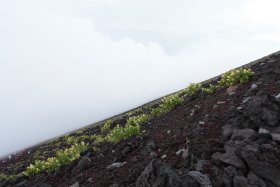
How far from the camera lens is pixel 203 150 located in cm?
880

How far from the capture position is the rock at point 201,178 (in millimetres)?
7539

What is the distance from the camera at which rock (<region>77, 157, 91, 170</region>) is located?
1195 cm

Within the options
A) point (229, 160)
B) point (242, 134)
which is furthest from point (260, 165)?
point (242, 134)

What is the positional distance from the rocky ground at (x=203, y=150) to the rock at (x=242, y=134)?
0.01m

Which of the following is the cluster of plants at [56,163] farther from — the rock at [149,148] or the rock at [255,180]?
the rock at [255,180]

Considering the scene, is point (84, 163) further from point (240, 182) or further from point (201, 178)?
point (240, 182)

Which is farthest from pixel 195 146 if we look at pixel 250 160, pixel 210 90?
pixel 210 90

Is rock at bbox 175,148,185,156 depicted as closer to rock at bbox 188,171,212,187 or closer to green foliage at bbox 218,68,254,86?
rock at bbox 188,171,212,187

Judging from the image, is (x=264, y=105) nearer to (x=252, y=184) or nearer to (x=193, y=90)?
(x=252, y=184)

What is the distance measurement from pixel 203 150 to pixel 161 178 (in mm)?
1580

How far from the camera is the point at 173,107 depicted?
54.0 ft

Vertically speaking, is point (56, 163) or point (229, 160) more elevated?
point (56, 163)

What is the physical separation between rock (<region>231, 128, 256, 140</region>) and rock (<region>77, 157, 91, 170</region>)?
485cm

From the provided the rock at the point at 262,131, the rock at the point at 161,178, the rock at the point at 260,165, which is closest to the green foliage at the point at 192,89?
the rock at the point at 262,131
